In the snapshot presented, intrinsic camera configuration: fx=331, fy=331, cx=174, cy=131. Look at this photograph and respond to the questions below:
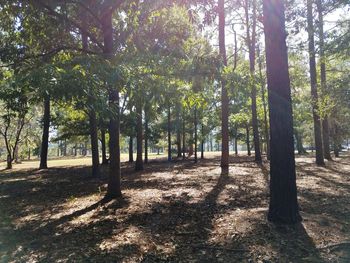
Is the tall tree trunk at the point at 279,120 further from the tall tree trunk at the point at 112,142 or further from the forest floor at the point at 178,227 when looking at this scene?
the tall tree trunk at the point at 112,142

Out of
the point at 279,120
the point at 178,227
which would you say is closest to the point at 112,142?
the point at 178,227

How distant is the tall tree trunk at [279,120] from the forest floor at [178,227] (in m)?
0.42

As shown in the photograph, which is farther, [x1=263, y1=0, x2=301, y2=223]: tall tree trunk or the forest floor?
[x1=263, y1=0, x2=301, y2=223]: tall tree trunk

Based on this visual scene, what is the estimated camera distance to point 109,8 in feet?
26.2

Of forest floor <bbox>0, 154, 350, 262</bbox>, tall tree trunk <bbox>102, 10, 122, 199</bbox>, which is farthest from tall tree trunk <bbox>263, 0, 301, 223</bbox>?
tall tree trunk <bbox>102, 10, 122, 199</bbox>

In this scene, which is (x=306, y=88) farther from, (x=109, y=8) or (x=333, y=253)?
(x=333, y=253)

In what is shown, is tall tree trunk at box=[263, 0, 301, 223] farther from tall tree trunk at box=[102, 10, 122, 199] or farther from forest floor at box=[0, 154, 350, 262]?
tall tree trunk at box=[102, 10, 122, 199]

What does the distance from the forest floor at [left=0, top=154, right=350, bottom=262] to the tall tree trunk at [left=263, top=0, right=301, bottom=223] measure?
0.42 meters

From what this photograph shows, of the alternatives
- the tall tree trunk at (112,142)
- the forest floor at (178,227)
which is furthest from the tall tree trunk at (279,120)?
the tall tree trunk at (112,142)

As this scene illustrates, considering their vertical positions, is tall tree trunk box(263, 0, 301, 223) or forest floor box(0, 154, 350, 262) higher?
tall tree trunk box(263, 0, 301, 223)

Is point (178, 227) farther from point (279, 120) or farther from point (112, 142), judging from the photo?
point (112, 142)

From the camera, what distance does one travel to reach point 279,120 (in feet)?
18.2

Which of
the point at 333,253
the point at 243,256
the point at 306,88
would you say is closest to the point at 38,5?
the point at 243,256

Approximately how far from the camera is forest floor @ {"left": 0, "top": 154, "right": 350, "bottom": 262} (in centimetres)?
460
